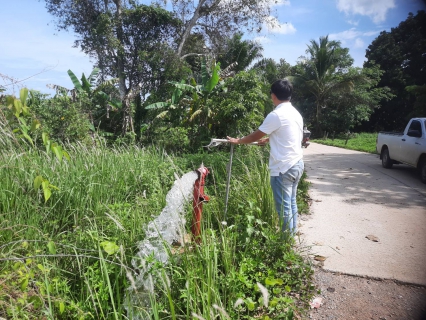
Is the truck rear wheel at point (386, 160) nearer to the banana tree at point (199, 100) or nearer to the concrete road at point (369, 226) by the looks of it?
the concrete road at point (369, 226)

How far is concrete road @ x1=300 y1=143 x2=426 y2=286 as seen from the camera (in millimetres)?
3303

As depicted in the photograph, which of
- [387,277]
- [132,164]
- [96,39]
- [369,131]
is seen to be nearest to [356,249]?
[387,277]

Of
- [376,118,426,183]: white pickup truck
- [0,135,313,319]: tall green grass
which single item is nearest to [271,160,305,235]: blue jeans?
[0,135,313,319]: tall green grass

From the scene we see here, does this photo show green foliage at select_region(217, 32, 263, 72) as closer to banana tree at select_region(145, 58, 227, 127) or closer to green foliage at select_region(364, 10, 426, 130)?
banana tree at select_region(145, 58, 227, 127)

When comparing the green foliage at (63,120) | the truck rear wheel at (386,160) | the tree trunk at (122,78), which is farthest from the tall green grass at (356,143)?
the green foliage at (63,120)

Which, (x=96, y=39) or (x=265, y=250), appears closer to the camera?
(x=265, y=250)

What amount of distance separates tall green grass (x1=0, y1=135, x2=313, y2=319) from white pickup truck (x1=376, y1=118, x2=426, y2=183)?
556 centimetres

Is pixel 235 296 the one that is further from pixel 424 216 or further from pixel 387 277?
pixel 424 216

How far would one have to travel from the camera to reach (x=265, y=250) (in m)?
3.11

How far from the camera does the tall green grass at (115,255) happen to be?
222cm

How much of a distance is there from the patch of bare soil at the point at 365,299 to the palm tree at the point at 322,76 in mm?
26740

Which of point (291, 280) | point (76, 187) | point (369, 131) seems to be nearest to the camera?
point (291, 280)

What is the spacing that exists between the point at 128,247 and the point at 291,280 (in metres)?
1.57

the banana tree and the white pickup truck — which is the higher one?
the banana tree
